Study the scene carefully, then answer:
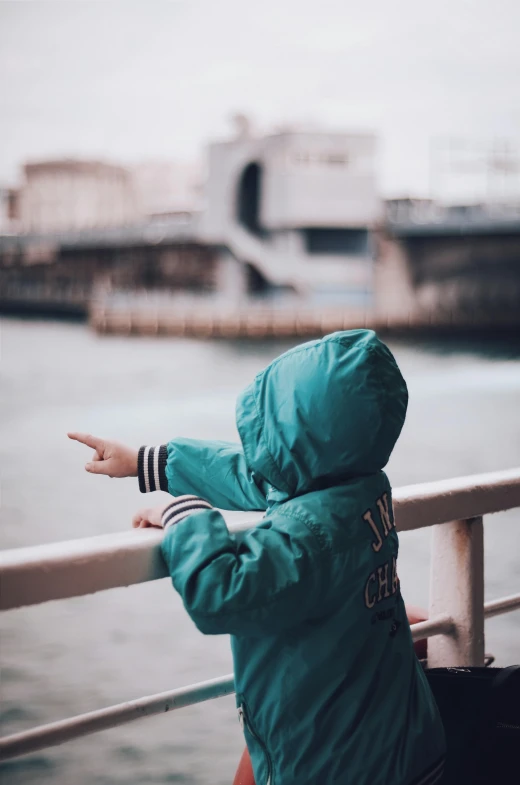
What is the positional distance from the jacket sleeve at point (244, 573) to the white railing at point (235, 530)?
0.04 metres

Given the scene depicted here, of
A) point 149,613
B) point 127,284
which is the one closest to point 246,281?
point 127,284

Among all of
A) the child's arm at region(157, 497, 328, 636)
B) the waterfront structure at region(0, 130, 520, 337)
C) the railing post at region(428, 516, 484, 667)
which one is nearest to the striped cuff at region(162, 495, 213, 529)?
the child's arm at region(157, 497, 328, 636)

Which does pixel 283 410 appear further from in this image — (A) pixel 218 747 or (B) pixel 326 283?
(B) pixel 326 283

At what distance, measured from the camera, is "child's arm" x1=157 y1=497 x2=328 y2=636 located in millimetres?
686

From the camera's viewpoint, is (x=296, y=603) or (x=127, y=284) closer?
(x=296, y=603)

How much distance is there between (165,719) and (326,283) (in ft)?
78.3

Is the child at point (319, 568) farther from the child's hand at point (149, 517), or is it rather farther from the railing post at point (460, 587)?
the railing post at point (460, 587)

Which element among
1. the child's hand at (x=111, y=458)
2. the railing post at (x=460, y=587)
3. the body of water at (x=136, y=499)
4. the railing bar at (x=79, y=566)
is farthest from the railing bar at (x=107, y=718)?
the body of water at (x=136, y=499)

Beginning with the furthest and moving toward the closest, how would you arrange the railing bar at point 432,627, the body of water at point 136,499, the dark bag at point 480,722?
the body of water at point 136,499
the railing bar at point 432,627
the dark bag at point 480,722

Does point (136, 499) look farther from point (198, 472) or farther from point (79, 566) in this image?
point (79, 566)

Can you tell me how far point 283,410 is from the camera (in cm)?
74

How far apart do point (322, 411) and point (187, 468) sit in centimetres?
21

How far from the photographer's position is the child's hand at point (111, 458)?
2.93ft

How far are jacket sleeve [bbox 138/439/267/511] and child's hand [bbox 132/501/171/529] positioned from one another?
8 cm
